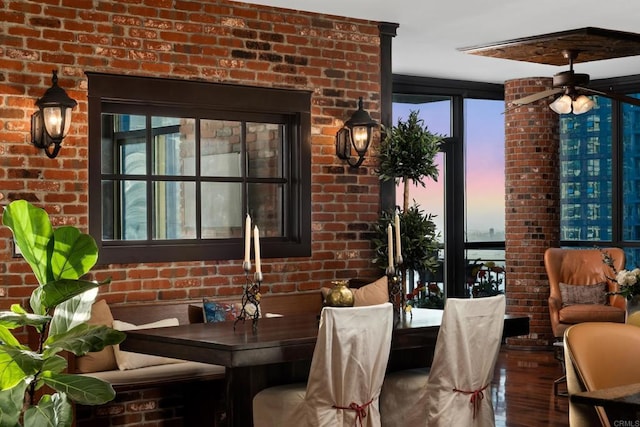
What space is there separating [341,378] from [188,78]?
9.01 feet

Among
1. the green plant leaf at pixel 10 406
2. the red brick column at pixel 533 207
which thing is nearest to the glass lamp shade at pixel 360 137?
the red brick column at pixel 533 207

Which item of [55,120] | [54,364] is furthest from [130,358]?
[54,364]

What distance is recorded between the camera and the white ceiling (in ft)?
23.7

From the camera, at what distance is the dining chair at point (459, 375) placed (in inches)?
204

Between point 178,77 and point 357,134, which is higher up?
point 178,77

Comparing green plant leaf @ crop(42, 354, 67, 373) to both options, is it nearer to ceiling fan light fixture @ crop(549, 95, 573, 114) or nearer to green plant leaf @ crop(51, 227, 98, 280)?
green plant leaf @ crop(51, 227, 98, 280)

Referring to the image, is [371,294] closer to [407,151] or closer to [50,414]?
[407,151]

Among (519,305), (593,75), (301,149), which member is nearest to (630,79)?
(593,75)

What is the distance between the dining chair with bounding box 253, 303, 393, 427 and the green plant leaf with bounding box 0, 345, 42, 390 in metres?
1.50

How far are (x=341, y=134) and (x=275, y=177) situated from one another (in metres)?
0.60

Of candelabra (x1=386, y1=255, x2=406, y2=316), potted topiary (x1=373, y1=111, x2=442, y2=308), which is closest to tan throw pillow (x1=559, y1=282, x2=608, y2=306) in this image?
potted topiary (x1=373, y1=111, x2=442, y2=308)

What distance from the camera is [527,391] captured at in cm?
820

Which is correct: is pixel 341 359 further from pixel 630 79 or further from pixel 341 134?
pixel 630 79

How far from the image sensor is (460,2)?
7.19 meters
